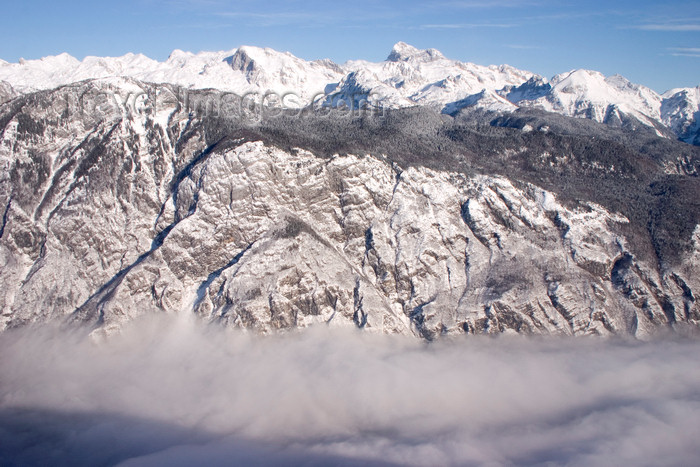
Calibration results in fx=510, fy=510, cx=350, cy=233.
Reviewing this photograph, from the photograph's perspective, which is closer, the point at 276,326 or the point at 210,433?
the point at 210,433

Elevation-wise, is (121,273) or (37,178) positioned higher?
(37,178)

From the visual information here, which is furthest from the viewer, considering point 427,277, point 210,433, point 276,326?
point 427,277

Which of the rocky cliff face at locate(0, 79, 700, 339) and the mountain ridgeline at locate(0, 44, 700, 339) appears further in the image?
the mountain ridgeline at locate(0, 44, 700, 339)

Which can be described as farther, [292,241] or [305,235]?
[305,235]

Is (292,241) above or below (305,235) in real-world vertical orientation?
below

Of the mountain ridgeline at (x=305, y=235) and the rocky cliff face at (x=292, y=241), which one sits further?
the mountain ridgeline at (x=305, y=235)

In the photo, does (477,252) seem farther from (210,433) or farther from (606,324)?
(210,433)

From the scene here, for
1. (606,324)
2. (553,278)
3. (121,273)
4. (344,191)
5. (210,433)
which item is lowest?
(210,433)

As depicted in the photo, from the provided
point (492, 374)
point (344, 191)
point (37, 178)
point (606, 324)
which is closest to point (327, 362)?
point (492, 374)
